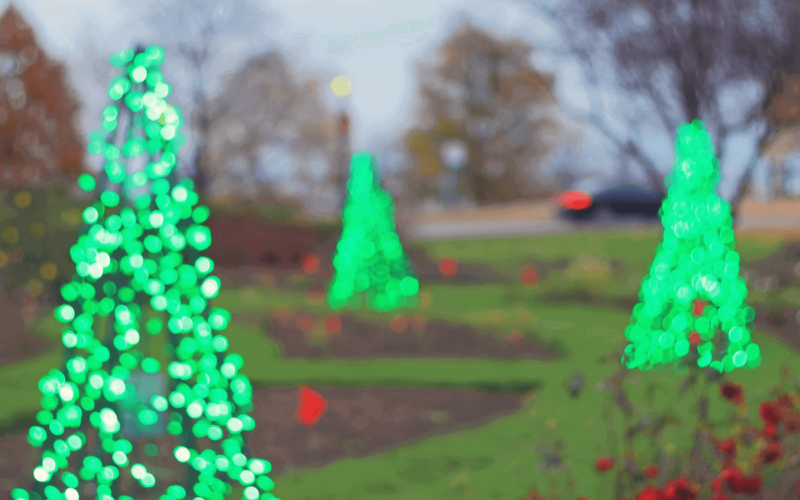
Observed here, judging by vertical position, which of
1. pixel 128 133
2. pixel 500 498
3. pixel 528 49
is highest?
pixel 528 49

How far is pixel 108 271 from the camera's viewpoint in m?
2.95

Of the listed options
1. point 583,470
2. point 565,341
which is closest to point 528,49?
point 565,341

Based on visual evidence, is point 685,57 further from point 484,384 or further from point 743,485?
point 743,485

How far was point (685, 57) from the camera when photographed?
395 inches

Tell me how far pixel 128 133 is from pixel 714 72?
9.16 meters

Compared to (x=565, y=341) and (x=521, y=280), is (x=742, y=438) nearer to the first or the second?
(x=565, y=341)

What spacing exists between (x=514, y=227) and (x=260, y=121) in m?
12.9

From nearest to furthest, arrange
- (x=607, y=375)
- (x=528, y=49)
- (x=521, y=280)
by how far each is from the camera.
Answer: (x=607, y=375), (x=528, y=49), (x=521, y=280)

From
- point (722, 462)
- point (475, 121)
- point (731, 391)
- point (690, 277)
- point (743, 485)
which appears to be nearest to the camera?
point (743, 485)

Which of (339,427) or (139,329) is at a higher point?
(139,329)

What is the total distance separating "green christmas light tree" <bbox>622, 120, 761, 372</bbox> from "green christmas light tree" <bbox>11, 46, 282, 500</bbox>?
3.49 meters

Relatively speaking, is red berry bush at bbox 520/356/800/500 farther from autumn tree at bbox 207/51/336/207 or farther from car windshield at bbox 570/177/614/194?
autumn tree at bbox 207/51/336/207

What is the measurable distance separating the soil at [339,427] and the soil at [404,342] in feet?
4.12

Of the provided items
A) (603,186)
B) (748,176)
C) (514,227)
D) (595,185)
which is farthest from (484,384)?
(595,185)
